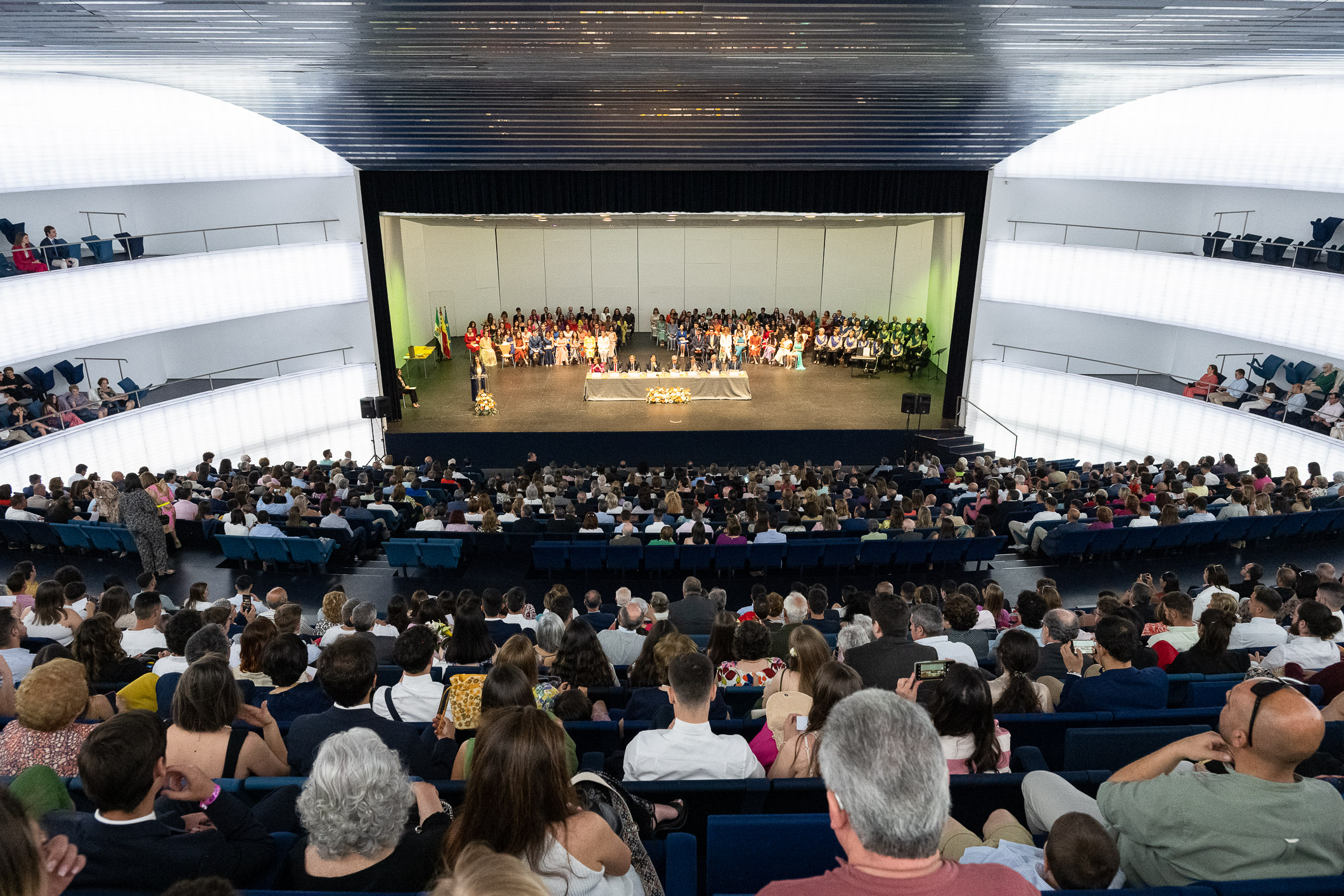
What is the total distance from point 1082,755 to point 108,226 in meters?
18.9

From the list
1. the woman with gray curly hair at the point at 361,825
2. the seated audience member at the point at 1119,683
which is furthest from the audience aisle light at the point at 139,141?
the seated audience member at the point at 1119,683

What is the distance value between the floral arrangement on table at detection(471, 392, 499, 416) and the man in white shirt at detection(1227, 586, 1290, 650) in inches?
590

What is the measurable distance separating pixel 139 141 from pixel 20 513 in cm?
776

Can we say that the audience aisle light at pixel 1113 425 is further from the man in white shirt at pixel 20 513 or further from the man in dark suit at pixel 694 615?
the man in white shirt at pixel 20 513

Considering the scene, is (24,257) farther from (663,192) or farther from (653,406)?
(653,406)

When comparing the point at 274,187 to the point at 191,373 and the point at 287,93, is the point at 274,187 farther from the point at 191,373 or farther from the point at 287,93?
the point at 287,93

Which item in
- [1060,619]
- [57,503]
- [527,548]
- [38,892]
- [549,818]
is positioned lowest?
[527,548]

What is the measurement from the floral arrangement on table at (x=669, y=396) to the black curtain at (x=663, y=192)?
4.47 m

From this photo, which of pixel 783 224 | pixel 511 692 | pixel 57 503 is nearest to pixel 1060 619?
pixel 511 692

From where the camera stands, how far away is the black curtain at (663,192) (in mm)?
16938

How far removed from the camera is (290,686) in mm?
4473

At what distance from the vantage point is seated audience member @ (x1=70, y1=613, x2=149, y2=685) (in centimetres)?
497

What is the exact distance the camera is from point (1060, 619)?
18.4 feet

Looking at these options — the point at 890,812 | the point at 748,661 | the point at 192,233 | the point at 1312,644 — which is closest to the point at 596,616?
the point at 748,661
